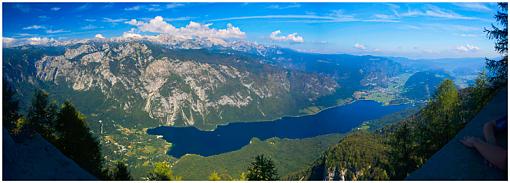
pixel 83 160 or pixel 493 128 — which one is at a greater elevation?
pixel 493 128

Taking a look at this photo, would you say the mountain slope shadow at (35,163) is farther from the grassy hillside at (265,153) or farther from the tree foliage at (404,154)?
the grassy hillside at (265,153)

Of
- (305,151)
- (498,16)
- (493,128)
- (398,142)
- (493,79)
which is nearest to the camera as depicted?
(493,128)

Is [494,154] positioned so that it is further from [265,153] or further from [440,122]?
[265,153]

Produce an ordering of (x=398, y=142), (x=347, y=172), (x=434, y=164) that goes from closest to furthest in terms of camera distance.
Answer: (x=434, y=164)
(x=398, y=142)
(x=347, y=172)

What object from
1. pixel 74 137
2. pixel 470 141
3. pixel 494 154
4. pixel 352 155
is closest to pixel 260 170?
pixel 74 137

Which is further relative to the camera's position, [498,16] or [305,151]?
[305,151]

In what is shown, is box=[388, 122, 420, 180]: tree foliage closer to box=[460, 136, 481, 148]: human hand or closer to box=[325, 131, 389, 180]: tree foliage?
box=[460, 136, 481, 148]: human hand

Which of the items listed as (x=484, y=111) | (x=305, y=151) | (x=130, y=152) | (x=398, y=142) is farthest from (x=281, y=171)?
(x=484, y=111)

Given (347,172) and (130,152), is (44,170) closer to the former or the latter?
(347,172)
